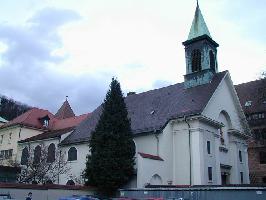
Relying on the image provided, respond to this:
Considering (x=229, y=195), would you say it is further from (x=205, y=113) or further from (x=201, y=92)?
(x=201, y=92)

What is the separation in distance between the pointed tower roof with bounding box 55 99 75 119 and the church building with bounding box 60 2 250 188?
56.0 feet

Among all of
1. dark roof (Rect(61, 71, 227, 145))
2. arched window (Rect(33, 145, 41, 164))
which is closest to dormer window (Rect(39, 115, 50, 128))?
arched window (Rect(33, 145, 41, 164))

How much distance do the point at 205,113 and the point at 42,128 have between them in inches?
1102

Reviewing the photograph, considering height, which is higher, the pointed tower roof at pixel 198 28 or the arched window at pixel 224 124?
the pointed tower roof at pixel 198 28

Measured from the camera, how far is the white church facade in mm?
34031

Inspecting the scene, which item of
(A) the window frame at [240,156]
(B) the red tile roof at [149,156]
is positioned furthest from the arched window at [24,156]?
(A) the window frame at [240,156]

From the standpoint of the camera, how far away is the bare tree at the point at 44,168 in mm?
38688

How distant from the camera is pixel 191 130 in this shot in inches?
1369

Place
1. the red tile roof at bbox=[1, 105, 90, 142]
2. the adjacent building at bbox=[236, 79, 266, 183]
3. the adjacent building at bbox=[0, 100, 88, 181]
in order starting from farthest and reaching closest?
the red tile roof at bbox=[1, 105, 90, 142]
the adjacent building at bbox=[236, 79, 266, 183]
the adjacent building at bbox=[0, 100, 88, 181]

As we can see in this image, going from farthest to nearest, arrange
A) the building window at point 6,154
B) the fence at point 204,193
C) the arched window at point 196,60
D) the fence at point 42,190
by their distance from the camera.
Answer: the building window at point 6,154
the arched window at point 196,60
the fence at point 42,190
the fence at point 204,193

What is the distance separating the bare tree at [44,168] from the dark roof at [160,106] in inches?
85.9

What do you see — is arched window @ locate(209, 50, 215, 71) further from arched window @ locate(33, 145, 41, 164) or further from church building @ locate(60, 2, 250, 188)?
arched window @ locate(33, 145, 41, 164)

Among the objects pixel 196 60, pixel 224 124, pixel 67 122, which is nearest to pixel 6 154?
pixel 67 122

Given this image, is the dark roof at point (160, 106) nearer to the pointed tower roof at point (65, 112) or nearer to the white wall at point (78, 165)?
the white wall at point (78, 165)
